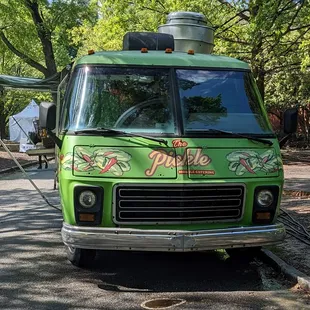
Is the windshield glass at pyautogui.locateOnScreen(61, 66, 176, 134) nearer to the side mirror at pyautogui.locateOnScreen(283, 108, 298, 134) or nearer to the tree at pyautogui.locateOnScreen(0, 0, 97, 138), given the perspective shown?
the side mirror at pyautogui.locateOnScreen(283, 108, 298, 134)

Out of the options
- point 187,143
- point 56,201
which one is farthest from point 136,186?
point 56,201

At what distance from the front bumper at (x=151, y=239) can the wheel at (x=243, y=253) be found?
1339 mm

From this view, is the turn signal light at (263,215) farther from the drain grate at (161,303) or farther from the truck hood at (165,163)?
the drain grate at (161,303)

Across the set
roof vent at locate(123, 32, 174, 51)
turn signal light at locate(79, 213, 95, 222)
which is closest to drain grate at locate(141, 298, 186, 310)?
turn signal light at locate(79, 213, 95, 222)

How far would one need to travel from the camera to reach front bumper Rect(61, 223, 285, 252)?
5070mm

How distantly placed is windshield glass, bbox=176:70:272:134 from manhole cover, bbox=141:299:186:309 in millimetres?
1833

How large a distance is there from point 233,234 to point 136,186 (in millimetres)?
1127

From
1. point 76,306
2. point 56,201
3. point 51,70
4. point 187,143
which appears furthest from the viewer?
point 51,70

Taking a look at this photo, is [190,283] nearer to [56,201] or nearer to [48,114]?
[48,114]

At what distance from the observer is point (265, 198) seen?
548 cm

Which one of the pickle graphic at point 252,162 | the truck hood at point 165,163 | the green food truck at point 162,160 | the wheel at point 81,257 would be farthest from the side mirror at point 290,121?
the wheel at point 81,257

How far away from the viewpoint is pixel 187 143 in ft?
17.9

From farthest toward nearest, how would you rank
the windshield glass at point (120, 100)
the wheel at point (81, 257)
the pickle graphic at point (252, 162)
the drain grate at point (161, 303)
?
the wheel at point (81, 257), the windshield glass at point (120, 100), the pickle graphic at point (252, 162), the drain grate at point (161, 303)

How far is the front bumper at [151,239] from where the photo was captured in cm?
507
